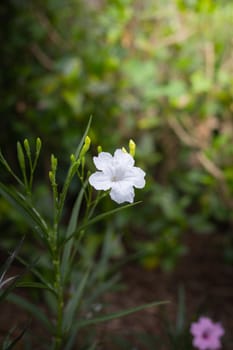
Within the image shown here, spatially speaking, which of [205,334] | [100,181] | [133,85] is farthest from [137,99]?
[100,181]

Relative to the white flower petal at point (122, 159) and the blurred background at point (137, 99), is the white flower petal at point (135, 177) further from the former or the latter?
the blurred background at point (137, 99)

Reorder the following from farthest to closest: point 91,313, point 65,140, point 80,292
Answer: point 65,140 < point 91,313 < point 80,292

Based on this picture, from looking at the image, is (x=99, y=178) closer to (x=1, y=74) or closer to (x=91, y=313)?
(x=91, y=313)

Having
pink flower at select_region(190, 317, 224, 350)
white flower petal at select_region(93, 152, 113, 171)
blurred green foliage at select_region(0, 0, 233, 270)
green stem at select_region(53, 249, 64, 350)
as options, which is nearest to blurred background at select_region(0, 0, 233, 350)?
blurred green foliage at select_region(0, 0, 233, 270)

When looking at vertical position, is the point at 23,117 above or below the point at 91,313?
above

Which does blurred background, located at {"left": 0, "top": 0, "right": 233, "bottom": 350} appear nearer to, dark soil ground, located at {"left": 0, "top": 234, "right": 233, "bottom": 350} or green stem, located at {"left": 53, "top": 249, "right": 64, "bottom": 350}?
dark soil ground, located at {"left": 0, "top": 234, "right": 233, "bottom": 350}

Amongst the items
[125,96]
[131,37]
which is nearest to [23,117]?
[125,96]

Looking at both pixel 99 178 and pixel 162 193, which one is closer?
pixel 99 178

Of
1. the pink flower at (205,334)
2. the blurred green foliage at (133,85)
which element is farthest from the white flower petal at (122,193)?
the blurred green foliage at (133,85)
